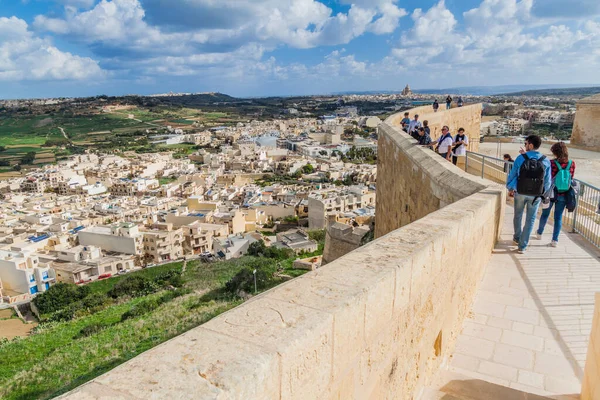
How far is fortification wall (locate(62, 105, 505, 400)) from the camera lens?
1179mm

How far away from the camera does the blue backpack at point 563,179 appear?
450cm

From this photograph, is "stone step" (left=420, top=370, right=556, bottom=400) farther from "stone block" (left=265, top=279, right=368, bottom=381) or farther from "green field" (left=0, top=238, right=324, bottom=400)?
"green field" (left=0, top=238, right=324, bottom=400)

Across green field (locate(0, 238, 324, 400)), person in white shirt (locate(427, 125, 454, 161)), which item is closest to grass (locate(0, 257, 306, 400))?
green field (locate(0, 238, 324, 400))

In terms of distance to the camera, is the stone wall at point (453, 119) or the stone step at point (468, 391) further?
the stone wall at point (453, 119)

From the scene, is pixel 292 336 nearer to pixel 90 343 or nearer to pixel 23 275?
pixel 90 343

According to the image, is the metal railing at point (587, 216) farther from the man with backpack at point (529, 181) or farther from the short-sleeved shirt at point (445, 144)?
the short-sleeved shirt at point (445, 144)

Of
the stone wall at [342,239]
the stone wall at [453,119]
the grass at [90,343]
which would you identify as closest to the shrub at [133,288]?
the grass at [90,343]

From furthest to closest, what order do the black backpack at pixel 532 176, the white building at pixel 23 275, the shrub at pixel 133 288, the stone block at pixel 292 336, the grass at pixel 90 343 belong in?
1. the white building at pixel 23 275
2. the shrub at pixel 133 288
3. the grass at pixel 90 343
4. the black backpack at pixel 532 176
5. the stone block at pixel 292 336

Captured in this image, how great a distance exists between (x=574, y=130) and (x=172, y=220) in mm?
26616

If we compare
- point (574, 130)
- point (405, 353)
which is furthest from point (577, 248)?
point (574, 130)

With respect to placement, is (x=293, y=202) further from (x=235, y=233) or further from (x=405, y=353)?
(x=405, y=353)

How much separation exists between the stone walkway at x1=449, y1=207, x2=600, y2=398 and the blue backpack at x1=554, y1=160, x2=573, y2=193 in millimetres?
642

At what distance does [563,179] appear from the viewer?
14.8 feet

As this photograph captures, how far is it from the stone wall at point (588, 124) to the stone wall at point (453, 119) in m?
2.71
